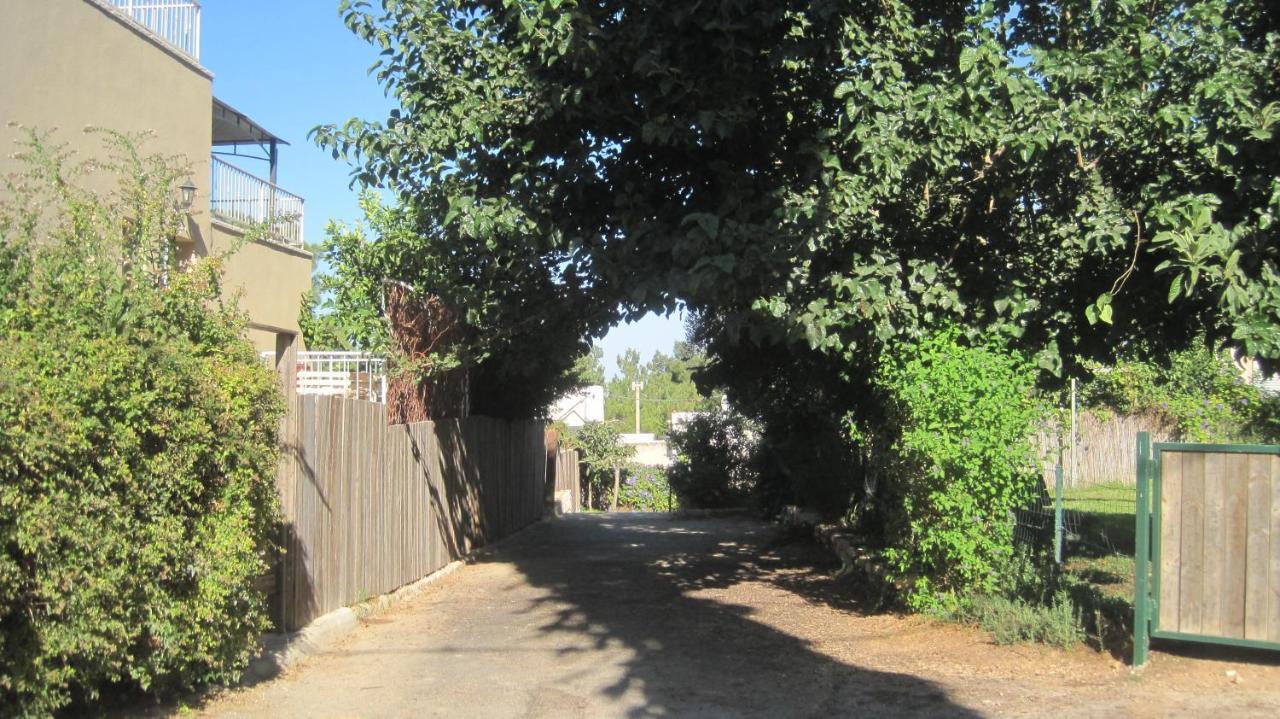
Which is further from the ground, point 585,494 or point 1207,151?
point 1207,151

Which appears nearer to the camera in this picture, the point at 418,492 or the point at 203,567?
the point at 203,567

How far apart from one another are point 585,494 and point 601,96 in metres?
27.3

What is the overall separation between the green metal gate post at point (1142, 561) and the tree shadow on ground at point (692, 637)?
146 centimetres

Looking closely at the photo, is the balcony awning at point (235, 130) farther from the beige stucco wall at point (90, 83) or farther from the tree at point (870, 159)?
the tree at point (870, 159)

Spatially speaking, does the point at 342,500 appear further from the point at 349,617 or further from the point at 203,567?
the point at 203,567

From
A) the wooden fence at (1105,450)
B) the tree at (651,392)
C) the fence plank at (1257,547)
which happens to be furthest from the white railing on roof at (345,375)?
the tree at (651,392)

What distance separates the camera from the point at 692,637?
9078mm

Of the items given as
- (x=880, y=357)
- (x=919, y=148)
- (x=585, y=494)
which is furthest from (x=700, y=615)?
(x=585, y=494)

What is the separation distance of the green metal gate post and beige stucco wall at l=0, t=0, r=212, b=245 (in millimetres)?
8759

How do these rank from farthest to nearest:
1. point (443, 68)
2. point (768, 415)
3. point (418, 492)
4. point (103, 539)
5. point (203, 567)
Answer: point (768, 415) → point (418, 492) → point (443, 68) → point (203, 567) → point (103, 539)

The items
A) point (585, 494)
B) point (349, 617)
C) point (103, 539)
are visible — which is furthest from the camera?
point (585, 494)

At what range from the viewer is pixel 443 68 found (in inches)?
390

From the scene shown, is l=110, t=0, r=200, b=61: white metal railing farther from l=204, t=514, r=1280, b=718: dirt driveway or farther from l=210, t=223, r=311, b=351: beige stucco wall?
l=204, t=514, r=1280, b=718: dirt driveway

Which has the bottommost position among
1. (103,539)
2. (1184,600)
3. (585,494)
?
(585,494)
